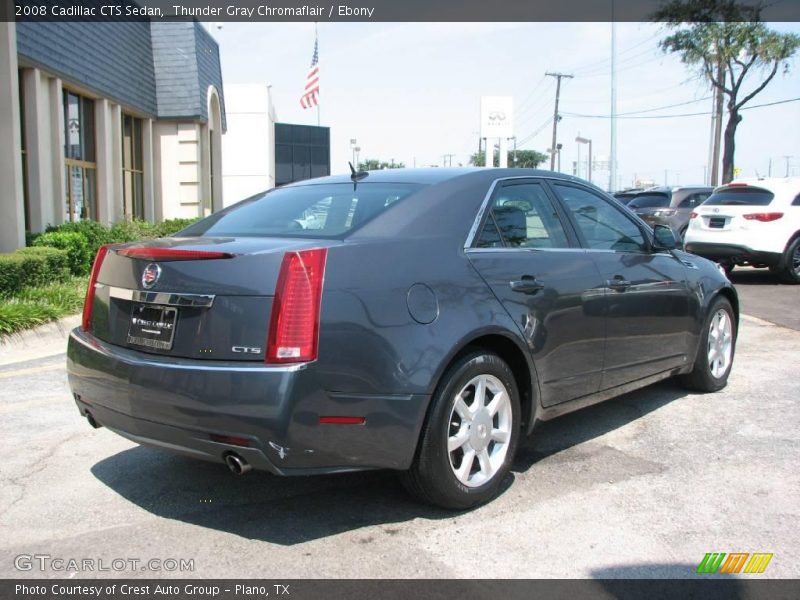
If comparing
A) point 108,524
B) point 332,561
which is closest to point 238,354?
point 332,561

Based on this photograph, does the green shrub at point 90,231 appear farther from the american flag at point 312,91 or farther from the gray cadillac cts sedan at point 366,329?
the american flag at point 312,91

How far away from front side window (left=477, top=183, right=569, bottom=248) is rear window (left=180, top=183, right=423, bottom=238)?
0.46 metres

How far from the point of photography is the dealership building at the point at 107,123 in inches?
471

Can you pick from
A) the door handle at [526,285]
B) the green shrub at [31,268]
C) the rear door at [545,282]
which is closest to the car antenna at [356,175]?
the rear door at [545,282]

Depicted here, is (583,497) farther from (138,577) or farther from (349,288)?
(138,577)

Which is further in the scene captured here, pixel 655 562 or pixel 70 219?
pixel 70 219

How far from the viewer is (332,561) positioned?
10.7 feet

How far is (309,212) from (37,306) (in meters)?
5.86

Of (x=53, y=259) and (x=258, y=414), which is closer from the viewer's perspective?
(x=258, y=414)

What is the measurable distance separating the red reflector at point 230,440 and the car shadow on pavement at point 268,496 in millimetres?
556

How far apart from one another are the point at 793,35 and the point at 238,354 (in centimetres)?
3122

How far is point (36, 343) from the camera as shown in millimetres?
8273

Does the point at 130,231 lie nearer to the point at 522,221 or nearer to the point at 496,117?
the point at 522,221

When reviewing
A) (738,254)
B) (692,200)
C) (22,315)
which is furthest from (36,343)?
(692,200)
